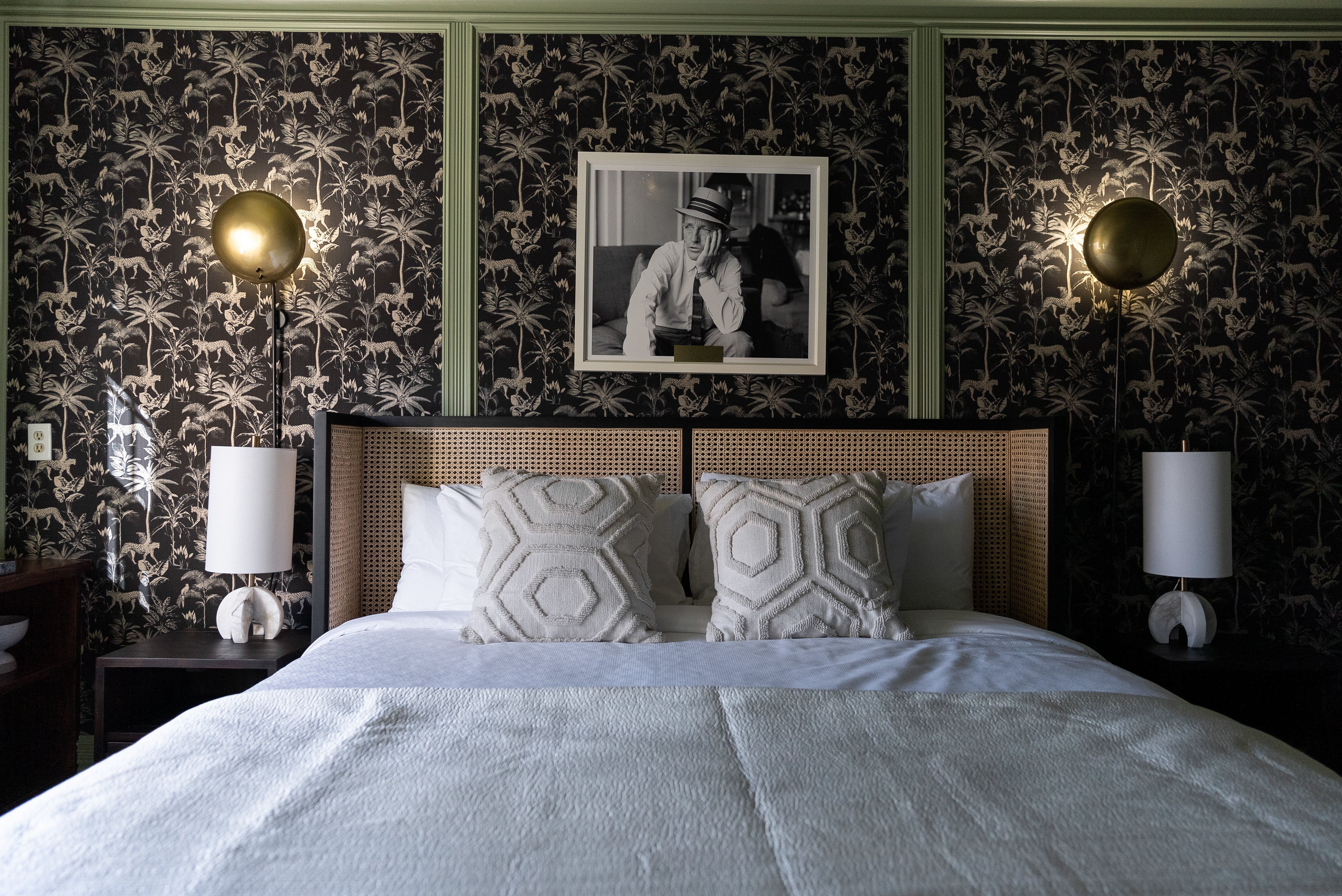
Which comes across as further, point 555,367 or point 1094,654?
point 555,367

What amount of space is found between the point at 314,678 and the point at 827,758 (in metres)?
1.02

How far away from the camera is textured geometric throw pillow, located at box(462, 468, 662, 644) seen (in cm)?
186

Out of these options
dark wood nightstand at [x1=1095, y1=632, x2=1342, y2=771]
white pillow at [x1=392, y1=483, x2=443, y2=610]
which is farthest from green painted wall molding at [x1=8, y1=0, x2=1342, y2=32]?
dark wood nightstand at [x1=1095, y1=632, x2=1342, y2=771]

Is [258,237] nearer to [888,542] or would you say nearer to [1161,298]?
[888,542]

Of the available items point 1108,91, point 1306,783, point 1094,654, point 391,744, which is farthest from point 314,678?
point 1108,91

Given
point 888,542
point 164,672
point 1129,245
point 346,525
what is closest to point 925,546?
point 888,542

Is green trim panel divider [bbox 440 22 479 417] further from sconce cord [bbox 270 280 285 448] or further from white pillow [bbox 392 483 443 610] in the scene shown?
sconce cord [bbox 270 280 285 448]

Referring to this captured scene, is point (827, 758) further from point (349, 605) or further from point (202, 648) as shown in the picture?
point (202, 648)

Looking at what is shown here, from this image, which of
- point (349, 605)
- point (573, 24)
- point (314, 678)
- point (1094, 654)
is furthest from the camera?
point (573, 24)

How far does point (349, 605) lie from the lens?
2375 millimetres

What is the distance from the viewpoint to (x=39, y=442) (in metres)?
2.51

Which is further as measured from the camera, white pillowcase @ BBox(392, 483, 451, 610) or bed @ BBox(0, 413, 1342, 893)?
white pillowcase @ BBox(392, 483, 451, 610)

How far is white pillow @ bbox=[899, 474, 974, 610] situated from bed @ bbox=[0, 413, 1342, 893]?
465 mm

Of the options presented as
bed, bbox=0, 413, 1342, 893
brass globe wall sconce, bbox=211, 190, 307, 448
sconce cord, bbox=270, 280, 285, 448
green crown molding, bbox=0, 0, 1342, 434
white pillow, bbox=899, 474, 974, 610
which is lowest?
bed, bbox=0, 413, 1342, 893
